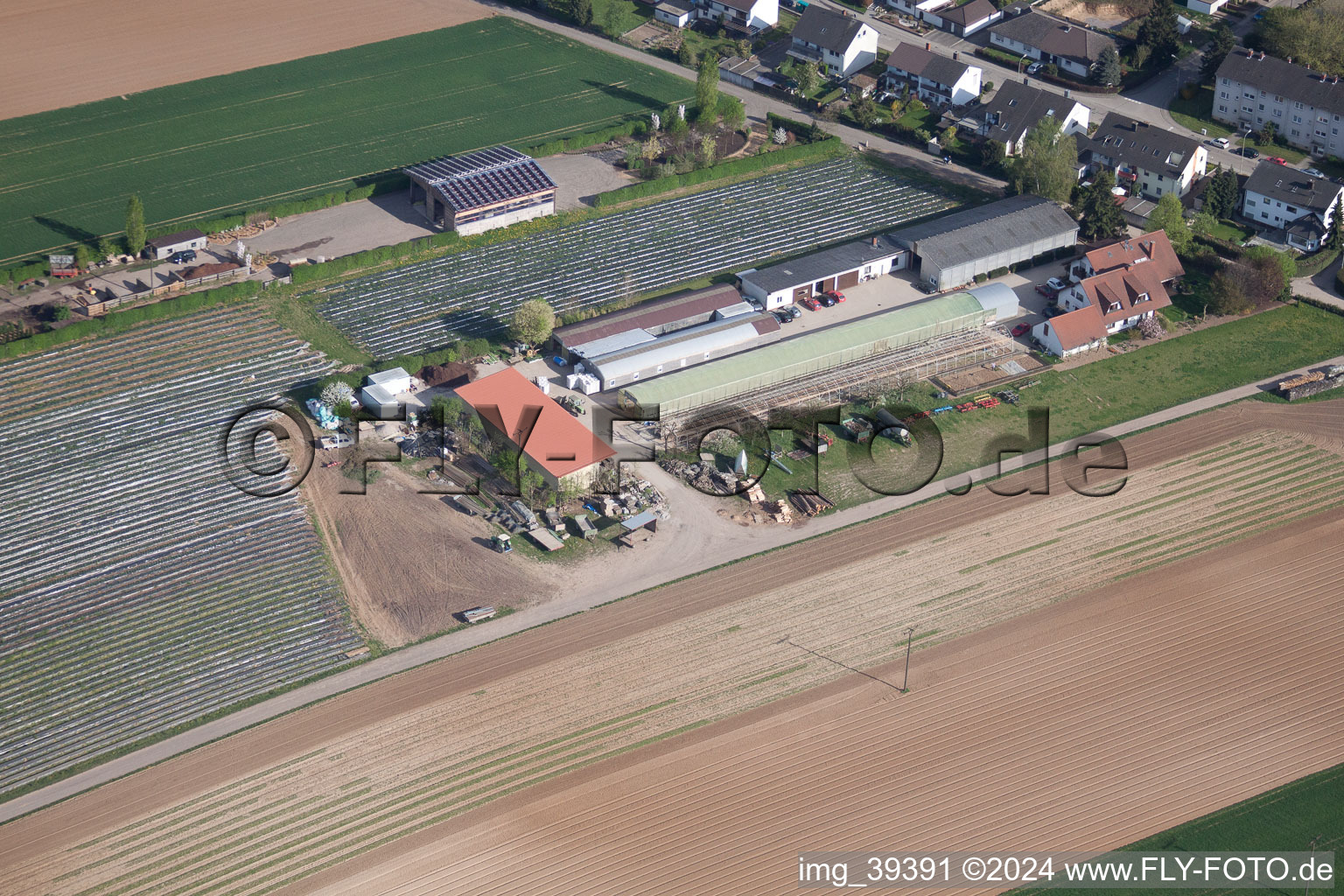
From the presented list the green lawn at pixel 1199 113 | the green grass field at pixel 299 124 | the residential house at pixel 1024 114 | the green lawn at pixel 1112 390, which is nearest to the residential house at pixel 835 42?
the green grass field at pixel 299 124

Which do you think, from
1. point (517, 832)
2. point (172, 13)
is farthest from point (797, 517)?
point (172, 13)

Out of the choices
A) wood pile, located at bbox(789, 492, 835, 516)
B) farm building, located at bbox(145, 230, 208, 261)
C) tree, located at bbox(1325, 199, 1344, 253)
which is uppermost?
tree, located at bbox(1325, 199, 1344, 253)

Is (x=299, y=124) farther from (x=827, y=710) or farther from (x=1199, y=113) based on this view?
(x=1199, y=113)

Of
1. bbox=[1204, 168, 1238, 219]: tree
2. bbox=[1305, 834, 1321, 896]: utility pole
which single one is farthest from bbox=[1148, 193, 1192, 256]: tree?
bbox=[1305, 834, 1321, 896]: utility pole

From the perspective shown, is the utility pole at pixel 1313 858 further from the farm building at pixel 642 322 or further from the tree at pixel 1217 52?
the tree at pixel 1217 52

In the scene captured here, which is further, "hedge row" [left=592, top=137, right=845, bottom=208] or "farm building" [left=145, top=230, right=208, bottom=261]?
"hedge row" [left=592, top=137, right=845, bottom=208]

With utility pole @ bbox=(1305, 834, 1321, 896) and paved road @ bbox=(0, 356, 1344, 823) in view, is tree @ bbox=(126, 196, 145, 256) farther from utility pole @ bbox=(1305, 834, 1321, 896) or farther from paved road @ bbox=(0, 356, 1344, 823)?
utility pole @ bbox=(1305, 834, 1321, 896)

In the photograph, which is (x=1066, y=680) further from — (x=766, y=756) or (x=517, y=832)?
(x=517, y=832)
